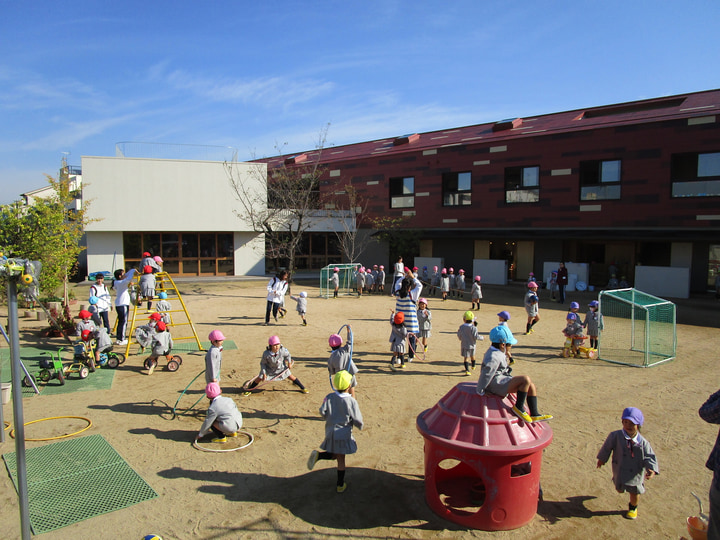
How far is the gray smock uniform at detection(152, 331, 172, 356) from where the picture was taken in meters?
10.3

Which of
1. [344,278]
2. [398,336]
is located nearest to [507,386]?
[398,336]

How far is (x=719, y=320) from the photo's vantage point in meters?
17.1

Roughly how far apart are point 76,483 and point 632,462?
21.1ft

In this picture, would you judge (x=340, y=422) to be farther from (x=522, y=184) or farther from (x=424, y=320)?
(x=522, y=184)

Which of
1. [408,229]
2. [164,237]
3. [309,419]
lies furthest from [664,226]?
[164,237]

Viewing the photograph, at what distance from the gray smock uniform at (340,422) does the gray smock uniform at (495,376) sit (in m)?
1.48

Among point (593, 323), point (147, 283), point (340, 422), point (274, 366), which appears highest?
point (147, 283)

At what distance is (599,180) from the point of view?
24.2m

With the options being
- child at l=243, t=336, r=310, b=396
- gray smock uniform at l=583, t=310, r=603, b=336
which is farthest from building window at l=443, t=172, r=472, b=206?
child at l=243, t=336, r=310, b=396

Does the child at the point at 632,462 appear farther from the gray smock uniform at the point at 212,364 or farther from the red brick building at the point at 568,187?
the red brick building at the point at 568,187

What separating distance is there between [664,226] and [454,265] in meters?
11.3

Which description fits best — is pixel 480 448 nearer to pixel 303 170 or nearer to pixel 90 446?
pixel 90 446

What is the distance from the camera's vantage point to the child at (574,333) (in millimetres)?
11969

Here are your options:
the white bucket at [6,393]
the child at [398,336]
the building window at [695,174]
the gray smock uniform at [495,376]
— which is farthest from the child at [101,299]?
the building window at [695,174]
